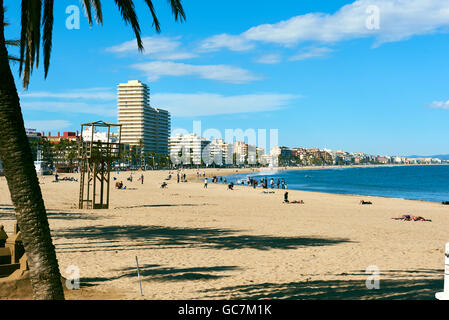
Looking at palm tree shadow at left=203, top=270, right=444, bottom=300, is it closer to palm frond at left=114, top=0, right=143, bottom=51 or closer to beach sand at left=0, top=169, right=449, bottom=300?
beach sand at left=0, top=169, right=449, bottom=300

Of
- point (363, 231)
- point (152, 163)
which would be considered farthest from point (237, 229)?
point (152, 163)

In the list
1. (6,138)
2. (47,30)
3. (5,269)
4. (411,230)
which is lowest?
(411,230)

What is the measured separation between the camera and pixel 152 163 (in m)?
178

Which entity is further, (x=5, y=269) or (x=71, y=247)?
(x=71, y=247)

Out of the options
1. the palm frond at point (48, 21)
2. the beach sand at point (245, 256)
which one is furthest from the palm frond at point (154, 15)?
the beach sand at point (245, 256)

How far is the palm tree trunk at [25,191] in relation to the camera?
15.3 ft

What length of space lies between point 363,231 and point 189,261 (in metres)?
9.92

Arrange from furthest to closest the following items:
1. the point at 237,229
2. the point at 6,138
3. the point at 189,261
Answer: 1. the point at 237,229
2. the point at 189,261
3. the point at 6,138

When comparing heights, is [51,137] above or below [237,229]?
above

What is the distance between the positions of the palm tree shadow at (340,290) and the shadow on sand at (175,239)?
438 cm

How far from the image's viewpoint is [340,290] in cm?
832

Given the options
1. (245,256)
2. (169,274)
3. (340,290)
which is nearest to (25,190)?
(169,274)

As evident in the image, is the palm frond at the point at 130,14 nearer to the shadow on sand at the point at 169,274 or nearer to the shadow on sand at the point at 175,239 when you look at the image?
the shadow on sand at the point at 169,274
